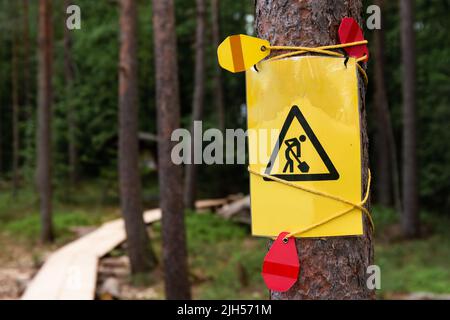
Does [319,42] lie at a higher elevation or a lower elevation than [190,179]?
higher

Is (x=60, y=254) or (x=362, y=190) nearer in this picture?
(x=362, y=190)

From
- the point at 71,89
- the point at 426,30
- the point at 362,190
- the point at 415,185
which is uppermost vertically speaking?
the point at 426,30

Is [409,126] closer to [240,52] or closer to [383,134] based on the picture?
[383,134]

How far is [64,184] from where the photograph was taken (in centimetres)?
1986

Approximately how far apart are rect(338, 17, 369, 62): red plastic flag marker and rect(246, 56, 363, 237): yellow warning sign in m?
0.04

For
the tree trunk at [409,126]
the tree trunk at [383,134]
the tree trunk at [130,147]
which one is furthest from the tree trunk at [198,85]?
the tree trunk at [409,126]

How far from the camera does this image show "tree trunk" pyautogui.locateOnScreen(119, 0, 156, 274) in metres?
9.80

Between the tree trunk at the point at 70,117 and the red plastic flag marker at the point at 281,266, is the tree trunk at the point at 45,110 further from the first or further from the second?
the red plastic flag marker at the point at 281,266

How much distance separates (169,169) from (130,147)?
7.45ft

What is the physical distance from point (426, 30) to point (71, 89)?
1333cm

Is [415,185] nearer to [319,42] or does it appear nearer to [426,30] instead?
[426,30]

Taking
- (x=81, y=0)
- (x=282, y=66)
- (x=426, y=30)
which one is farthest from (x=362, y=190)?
(x=81, y=0)

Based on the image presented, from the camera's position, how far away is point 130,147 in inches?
388

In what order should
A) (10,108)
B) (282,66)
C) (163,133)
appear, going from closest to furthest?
(282,66)
(163,133)
(10,108)
